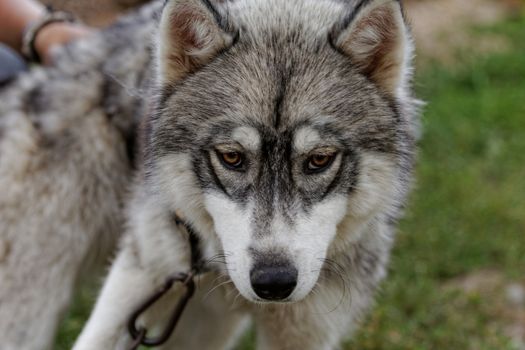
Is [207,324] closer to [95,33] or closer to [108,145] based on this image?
[108,145]

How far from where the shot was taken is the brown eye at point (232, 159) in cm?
305

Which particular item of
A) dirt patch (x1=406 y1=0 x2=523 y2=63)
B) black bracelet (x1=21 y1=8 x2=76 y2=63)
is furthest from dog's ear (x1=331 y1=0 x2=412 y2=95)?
dirt patch (x1=406 y1=0 x2=523 y2=63)

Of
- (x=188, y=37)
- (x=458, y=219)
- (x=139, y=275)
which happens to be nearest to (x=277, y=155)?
(x=188, y=37)

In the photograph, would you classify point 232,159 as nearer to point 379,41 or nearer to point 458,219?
point 379,41

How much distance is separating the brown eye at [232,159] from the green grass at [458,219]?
1879 mm

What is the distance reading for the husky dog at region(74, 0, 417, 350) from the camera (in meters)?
3.00

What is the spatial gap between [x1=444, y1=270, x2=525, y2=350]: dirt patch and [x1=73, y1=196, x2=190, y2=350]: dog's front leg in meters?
2.38

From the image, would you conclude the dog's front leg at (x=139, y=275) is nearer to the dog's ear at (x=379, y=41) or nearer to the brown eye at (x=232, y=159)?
the brown eye at (x=232, y=159)

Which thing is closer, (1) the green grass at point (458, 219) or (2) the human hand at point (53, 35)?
(1) the green grass at point (458, 219)

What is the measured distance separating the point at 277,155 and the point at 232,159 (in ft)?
0.59

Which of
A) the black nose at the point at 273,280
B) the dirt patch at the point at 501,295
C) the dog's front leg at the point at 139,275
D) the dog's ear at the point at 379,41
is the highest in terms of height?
the dog's ear at the point at 379,41

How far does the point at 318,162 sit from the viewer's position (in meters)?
3.06

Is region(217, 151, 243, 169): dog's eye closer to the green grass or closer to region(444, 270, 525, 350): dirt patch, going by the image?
the green grass

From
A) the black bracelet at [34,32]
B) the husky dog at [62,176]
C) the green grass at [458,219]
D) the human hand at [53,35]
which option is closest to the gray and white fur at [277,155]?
the husky dog at [62,176]
